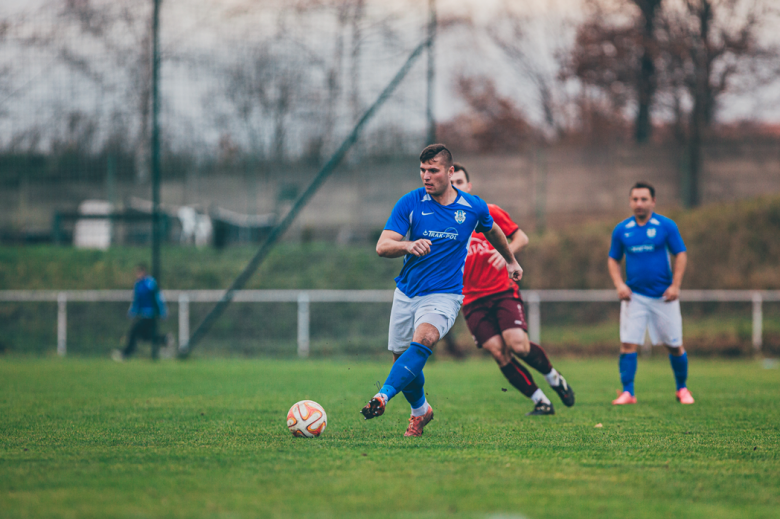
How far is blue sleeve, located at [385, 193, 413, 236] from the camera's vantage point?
18.6 ft

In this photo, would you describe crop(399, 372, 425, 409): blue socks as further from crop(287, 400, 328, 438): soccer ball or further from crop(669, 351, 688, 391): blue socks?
crop(669, 351, 688, 391): blue socks

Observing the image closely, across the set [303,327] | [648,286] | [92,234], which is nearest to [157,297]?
[303,327]

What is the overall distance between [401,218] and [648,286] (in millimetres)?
3804

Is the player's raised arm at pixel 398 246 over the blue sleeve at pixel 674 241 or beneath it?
beneath

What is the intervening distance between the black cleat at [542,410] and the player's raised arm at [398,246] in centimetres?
253

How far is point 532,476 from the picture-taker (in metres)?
4.13

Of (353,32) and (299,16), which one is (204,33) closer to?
(299,16)

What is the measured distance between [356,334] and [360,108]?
5.66m

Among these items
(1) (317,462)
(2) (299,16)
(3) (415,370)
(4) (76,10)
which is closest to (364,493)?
(1) (317,462)

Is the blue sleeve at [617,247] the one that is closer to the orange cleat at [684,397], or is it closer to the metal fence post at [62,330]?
the orange cleat at [684,397]

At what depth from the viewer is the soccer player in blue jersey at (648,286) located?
823cm

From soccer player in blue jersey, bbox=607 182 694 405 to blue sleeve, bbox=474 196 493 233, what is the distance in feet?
9.17

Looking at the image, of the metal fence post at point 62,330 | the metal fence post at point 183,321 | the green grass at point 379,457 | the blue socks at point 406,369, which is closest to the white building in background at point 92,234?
the metal fence post at point 62,330

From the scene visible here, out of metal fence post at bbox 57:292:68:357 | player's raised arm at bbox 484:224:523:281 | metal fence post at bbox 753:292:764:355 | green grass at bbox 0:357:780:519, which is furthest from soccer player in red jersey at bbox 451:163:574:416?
metal fence post at bbox 57:292:68:357
